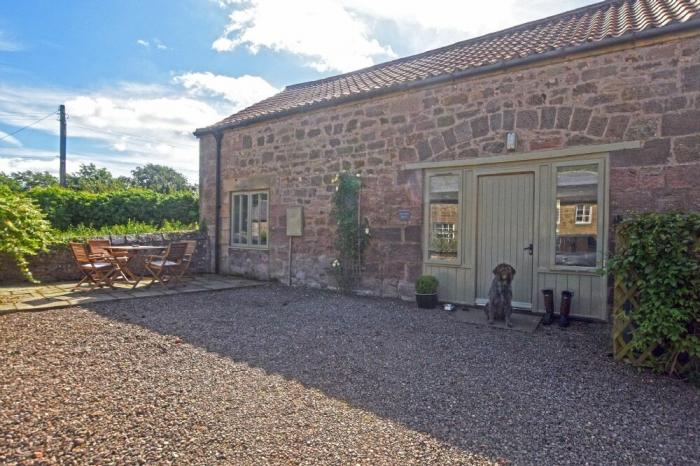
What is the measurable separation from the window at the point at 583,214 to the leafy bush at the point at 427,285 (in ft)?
7.15

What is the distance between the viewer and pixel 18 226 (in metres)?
6.09

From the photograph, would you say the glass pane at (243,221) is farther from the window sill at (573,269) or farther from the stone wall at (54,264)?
the window sill at (573,269)

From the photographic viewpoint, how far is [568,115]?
18.4 ft

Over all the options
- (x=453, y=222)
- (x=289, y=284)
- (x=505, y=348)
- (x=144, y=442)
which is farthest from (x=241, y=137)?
(x=144, y=442)

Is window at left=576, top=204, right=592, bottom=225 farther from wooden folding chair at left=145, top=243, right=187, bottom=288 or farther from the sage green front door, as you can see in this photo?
wooden folding chair at left=145, top=243, right=187, bottom=288

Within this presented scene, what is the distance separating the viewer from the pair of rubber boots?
542 cm

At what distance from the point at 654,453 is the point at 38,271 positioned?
9943 millimetres

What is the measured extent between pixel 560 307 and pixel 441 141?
9.99ft

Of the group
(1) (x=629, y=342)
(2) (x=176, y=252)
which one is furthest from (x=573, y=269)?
(2) (x=176, y=252)

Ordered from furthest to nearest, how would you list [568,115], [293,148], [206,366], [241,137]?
[241,137], [293,148], [568,115], [206,366]

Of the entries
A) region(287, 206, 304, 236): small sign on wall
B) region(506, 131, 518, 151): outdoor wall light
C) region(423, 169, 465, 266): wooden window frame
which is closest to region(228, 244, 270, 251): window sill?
region(287, 206, 304, 236): small sign on wall

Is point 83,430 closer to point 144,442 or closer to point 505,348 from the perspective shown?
point 144,442

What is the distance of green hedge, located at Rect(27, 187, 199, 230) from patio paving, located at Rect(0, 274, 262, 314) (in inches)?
182

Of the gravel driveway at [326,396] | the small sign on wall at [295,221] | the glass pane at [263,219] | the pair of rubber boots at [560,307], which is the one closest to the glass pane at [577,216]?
the pair of rubber boots at [560,307]
